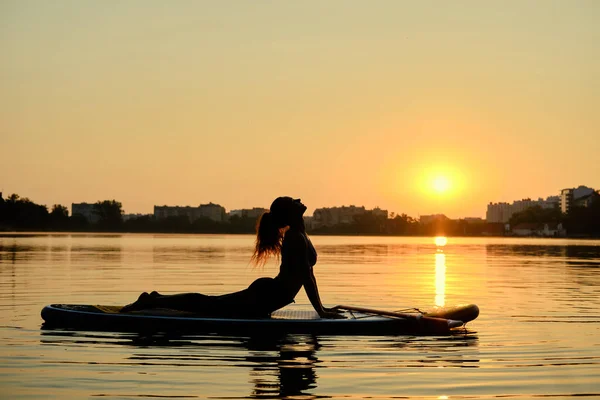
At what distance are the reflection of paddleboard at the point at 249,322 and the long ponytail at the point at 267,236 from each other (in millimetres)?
1109

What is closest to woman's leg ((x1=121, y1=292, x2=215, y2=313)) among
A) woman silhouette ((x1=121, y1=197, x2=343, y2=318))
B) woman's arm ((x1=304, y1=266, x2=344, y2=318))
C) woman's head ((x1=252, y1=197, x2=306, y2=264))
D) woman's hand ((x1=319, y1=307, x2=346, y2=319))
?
woman silhouette ((x1=121, y1=197, x2=343, y2=318))

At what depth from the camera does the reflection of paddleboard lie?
45.6 ft

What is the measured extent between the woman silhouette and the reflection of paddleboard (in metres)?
0.19

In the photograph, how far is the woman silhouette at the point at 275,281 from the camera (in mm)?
13656

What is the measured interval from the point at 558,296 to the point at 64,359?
51.7 ft

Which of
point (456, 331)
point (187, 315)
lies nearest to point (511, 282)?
point (456, 331)

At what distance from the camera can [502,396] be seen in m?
9.70

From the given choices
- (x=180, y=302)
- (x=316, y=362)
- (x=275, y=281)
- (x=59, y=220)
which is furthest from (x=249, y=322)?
(x=59, y=220)

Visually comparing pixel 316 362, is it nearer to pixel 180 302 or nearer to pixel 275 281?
pixel 275 281

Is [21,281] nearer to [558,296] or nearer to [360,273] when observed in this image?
[360,273]

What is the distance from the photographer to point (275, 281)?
46.0ft

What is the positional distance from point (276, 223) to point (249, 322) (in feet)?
5.31

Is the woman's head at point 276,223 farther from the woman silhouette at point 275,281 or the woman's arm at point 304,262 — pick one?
the woman's arm at point 304,262

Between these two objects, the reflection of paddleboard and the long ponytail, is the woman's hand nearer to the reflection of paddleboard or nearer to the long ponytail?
the reflection of paddleboard
